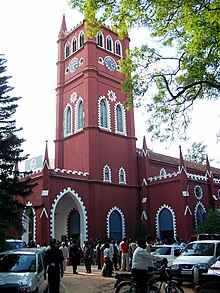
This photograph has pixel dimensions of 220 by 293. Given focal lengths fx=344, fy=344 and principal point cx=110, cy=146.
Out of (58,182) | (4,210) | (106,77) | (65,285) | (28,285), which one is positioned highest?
(106,77)

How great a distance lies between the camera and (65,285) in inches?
535

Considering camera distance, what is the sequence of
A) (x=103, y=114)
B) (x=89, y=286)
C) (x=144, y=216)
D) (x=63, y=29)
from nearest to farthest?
(x=89, y=286) < (x=144, y=216) < (x=103, y=114) < (x=63, y=29)

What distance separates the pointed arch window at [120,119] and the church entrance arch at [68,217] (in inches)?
333

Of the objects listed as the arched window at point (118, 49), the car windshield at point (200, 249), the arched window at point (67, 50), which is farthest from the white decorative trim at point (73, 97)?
the car windshield at point (200, 249)

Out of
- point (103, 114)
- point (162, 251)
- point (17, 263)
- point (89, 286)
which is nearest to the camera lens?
point (17, 263)

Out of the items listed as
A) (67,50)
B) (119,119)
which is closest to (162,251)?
(119,119)

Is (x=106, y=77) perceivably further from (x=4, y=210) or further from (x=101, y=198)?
(x=4, y=210)

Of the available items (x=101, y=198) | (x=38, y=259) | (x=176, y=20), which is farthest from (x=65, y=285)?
(x=101, y=198)

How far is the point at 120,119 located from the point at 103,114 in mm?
2378

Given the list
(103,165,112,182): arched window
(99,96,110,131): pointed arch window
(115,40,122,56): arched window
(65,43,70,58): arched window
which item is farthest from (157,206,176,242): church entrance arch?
(65,43,70,58): arched window

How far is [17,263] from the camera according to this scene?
9.77 metres

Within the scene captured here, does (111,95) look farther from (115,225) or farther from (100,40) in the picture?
(115,225)

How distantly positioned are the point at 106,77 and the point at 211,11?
80.6ft

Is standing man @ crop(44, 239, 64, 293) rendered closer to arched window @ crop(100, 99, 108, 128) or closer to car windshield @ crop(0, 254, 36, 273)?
car windshield @ crop(0, 254, 36, 273)
